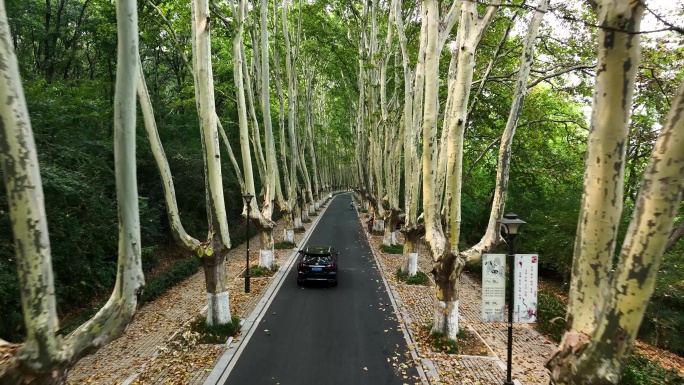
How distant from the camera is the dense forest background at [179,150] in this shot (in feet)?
31.7

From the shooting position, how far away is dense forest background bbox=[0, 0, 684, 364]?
9.65m

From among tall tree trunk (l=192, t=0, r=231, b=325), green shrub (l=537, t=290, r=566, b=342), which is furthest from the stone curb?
tall tree trunk (l=192, t=0, r=231, b=325)

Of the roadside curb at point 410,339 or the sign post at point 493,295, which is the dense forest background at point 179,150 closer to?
the sign post at point 493,295

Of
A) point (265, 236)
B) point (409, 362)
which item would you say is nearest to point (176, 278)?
point (265, 236)

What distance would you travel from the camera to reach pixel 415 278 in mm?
14086

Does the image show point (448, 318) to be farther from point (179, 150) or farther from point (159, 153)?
point (179, 150)

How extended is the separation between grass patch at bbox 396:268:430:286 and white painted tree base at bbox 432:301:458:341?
5211mm

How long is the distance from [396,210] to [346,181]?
77.3 m

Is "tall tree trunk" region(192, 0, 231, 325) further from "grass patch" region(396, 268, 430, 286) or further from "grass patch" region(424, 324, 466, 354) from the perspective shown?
"grass patch" region(396, 268, 430, 286)

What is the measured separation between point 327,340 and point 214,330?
2.64 m

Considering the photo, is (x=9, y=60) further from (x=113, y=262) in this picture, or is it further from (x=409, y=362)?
(x=113, y=262)

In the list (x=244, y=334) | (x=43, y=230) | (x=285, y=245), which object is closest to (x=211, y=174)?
(x=244, y=334)

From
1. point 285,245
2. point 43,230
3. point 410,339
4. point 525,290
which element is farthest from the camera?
point 285,245

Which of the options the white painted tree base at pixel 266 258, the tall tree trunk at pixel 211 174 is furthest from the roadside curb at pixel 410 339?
the white painted tree base at pixel 266 258
